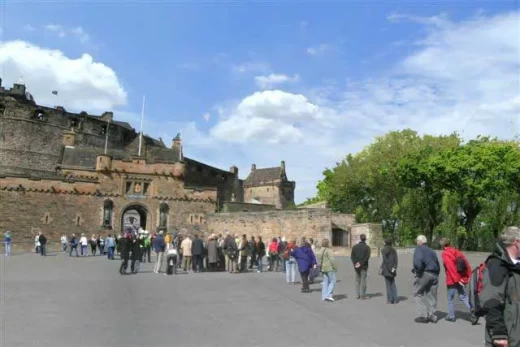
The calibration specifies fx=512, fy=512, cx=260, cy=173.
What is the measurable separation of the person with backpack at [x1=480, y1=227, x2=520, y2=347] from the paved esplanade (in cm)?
343

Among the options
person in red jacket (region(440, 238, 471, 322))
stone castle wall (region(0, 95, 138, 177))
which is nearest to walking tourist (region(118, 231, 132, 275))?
person in red jacket (region(440, 238, 471, 322))

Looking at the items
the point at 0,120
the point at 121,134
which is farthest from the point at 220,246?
the point at 121,134

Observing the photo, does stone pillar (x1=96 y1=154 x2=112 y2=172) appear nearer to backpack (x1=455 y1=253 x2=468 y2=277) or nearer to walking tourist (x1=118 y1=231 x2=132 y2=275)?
walking tourist (x1=118 y1=231 x2=132 y2=275)

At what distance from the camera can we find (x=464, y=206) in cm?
3278

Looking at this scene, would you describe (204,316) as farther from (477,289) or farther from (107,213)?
(107,213)

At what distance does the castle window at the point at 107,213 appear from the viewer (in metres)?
36.5

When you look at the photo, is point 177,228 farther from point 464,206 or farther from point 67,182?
point 464,206

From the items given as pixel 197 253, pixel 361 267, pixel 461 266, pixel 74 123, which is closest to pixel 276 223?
pixel 197 253

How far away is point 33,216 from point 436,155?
26.7 m

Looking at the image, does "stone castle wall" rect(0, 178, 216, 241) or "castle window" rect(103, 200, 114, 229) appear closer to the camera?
"stone castle wall" rect(0, 178, 216, 241)

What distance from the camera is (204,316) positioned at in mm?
9305

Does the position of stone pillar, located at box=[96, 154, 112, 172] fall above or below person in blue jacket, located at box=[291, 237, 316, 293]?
above

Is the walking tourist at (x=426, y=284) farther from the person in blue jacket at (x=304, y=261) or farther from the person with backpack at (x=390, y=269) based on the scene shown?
the person in blue jacket at (x=304, y=261)

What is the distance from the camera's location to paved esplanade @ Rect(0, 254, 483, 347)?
761cm
